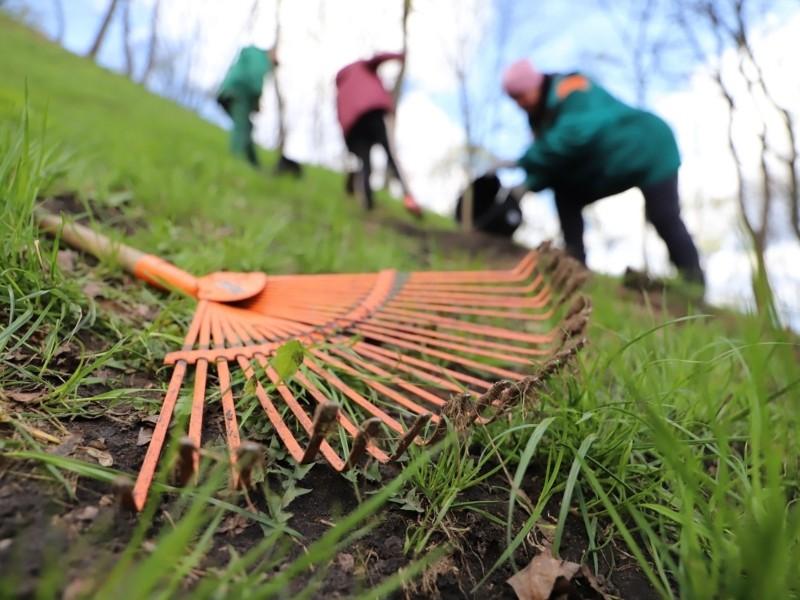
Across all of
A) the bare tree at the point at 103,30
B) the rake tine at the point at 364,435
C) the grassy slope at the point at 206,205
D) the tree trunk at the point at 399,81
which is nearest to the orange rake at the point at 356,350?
the rake tine at the point at 364,435

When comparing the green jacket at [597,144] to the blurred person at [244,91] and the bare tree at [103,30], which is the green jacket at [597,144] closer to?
the blurred person at [244,91]

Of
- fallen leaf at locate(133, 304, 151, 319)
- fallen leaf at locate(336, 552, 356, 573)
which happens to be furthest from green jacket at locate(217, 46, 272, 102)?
fallen leaf at locate(336, 552, 356, 573)

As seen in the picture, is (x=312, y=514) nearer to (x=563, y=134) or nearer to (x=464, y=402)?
(x=464, y=402)

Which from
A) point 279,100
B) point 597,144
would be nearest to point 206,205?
point 597,144

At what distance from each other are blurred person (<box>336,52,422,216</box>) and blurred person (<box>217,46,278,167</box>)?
33.2 inches

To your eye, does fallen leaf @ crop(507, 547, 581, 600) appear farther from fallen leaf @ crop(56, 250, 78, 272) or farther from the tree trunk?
the tree trunk

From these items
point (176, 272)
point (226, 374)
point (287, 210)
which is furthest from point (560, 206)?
point (226, 374)

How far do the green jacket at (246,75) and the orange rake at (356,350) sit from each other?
3843mm

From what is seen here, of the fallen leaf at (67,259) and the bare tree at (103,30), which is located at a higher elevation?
the bare tree at (103,30)

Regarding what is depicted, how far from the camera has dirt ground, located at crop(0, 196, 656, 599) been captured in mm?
606

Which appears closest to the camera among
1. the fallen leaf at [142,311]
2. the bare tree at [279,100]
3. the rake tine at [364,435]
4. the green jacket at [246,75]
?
the rake tine at [364,435]

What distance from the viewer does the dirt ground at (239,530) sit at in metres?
0.61

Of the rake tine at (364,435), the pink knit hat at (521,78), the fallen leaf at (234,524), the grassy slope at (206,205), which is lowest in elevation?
the fallen leaf at (234,524)

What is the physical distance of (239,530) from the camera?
Result: 0.72 m
